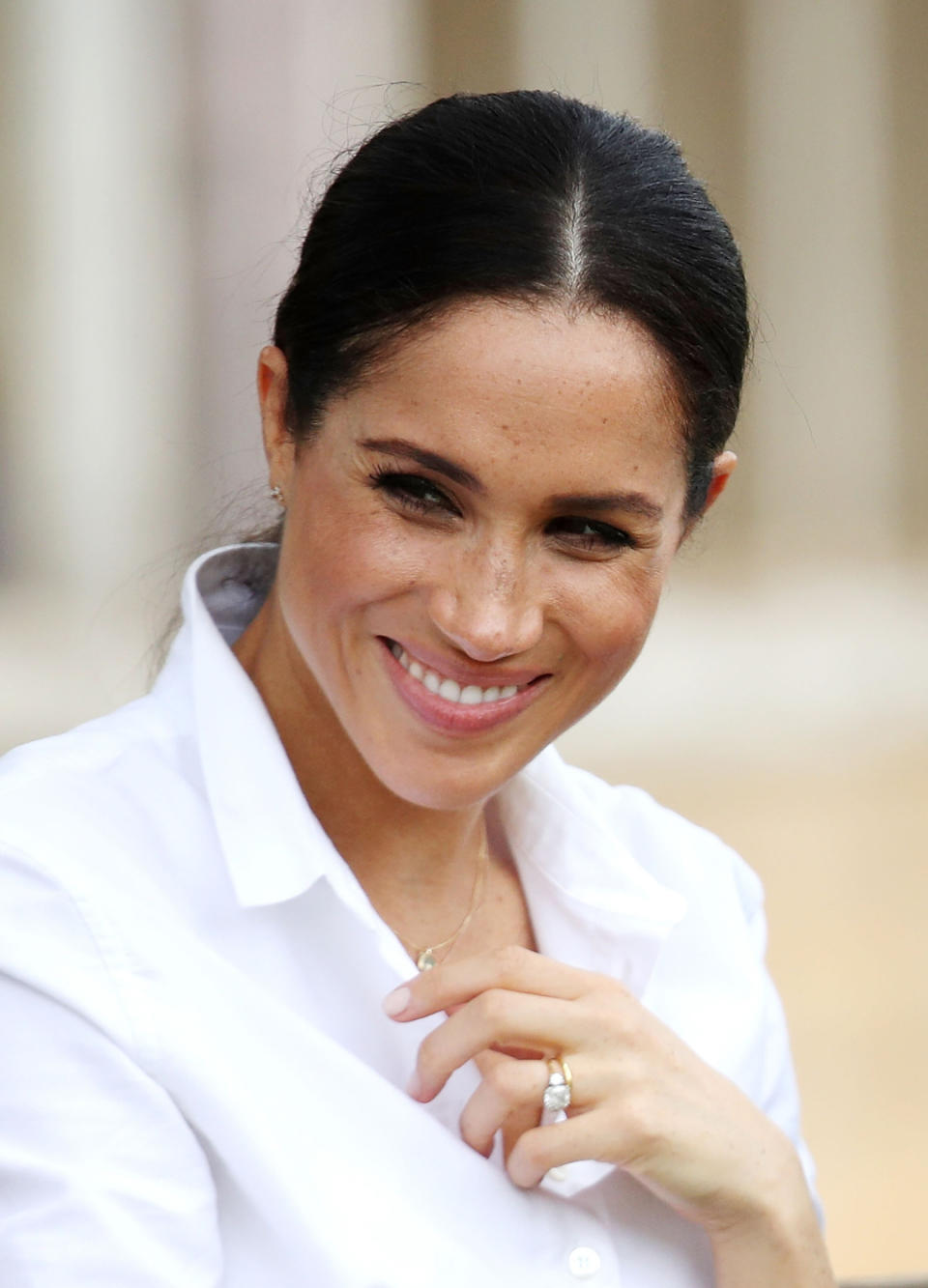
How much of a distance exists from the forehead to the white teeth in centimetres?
20

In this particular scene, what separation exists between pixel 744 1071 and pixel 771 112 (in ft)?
12.5

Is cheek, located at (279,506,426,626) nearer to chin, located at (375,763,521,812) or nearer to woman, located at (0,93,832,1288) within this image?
woman, located at (0,93,832,1288)

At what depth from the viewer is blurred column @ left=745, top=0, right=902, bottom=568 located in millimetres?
4766

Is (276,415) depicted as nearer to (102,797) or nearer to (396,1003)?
(102,797)

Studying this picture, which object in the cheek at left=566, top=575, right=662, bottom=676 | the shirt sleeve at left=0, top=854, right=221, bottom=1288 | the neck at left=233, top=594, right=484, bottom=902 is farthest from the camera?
the neck at left=233, top=594, right=484, bottom=902

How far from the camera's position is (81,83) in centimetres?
399

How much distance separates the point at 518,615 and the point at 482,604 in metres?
0.04

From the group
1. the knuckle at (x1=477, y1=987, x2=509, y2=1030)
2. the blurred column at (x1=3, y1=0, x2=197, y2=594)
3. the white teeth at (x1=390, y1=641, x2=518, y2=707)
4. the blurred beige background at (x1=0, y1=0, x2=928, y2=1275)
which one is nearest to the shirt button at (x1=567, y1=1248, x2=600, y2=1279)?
the knuckle at (x1=477, y1=987, x2=509, y2=1030)

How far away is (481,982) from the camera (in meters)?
1.28

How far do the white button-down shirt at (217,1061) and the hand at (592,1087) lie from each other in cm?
5

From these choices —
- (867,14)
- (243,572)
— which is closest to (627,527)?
(243,572)

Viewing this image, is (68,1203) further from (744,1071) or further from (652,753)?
(652,753)

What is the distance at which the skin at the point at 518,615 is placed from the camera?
1.25 meters

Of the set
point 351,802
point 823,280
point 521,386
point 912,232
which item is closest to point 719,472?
point 521,386
